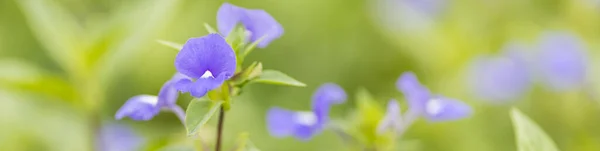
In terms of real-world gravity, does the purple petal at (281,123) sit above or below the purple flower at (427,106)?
below

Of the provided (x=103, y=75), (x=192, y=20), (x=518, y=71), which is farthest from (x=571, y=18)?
(x=103, y=75)

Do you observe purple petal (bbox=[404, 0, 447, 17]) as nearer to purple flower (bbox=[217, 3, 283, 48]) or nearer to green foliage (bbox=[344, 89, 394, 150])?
green foliage (bbox=[344, 89, 394, 150])

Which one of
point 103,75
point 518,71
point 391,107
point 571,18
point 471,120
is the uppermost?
point 571,18

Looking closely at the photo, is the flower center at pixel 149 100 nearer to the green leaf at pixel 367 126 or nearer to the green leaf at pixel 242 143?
the green leaf at pixel 242 143

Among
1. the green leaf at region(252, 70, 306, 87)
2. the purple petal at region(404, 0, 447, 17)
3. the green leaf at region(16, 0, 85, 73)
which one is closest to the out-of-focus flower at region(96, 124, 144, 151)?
the green leaf at region(16, 0, 85, 73)

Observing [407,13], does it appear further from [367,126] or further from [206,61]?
[206,61]

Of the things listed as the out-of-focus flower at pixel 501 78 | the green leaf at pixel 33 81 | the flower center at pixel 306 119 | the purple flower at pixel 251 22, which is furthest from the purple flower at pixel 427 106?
the out-of-focus flower at pixel 501 78

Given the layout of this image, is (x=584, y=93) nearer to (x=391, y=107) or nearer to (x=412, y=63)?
(x=412, y=63)

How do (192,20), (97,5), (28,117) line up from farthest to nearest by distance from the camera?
(97,5) → (192,20) → (28,117)
